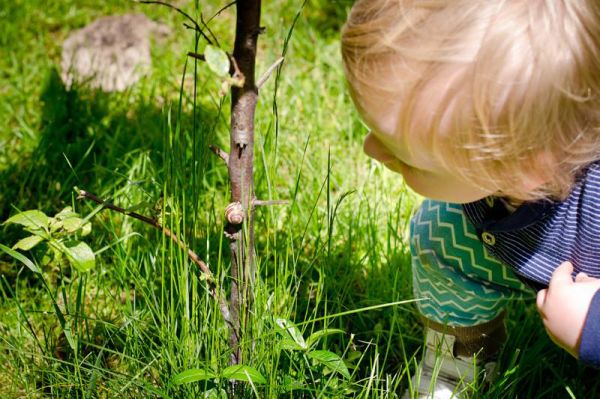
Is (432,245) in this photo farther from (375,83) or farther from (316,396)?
(375,83)

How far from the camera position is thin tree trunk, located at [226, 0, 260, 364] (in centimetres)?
106

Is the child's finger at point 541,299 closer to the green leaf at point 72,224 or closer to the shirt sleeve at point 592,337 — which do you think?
the shirt sleeve at point 592,337

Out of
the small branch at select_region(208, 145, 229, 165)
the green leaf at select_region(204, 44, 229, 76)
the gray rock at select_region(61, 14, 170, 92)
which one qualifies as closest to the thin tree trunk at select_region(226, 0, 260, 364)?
the small branch at select_region(208, 145, 229, 165)

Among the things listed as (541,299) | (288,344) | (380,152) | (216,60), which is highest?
(216,60)

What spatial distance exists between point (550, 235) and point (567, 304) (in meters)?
0.12

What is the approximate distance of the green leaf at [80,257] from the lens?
3.65ft

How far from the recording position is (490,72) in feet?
3.34

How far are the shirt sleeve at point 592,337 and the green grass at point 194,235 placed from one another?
0.14 meters

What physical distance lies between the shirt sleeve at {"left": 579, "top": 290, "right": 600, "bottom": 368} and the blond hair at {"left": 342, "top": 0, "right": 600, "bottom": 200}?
26cm

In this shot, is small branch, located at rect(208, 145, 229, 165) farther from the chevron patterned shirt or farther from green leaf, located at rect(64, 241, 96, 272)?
the chevron patterned shirt

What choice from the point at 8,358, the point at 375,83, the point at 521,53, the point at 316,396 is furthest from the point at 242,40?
the point at 8,358

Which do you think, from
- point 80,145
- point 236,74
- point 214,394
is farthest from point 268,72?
point 80,145

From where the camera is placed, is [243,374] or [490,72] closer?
[490,72]

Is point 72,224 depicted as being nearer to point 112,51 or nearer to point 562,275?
point 562,275
